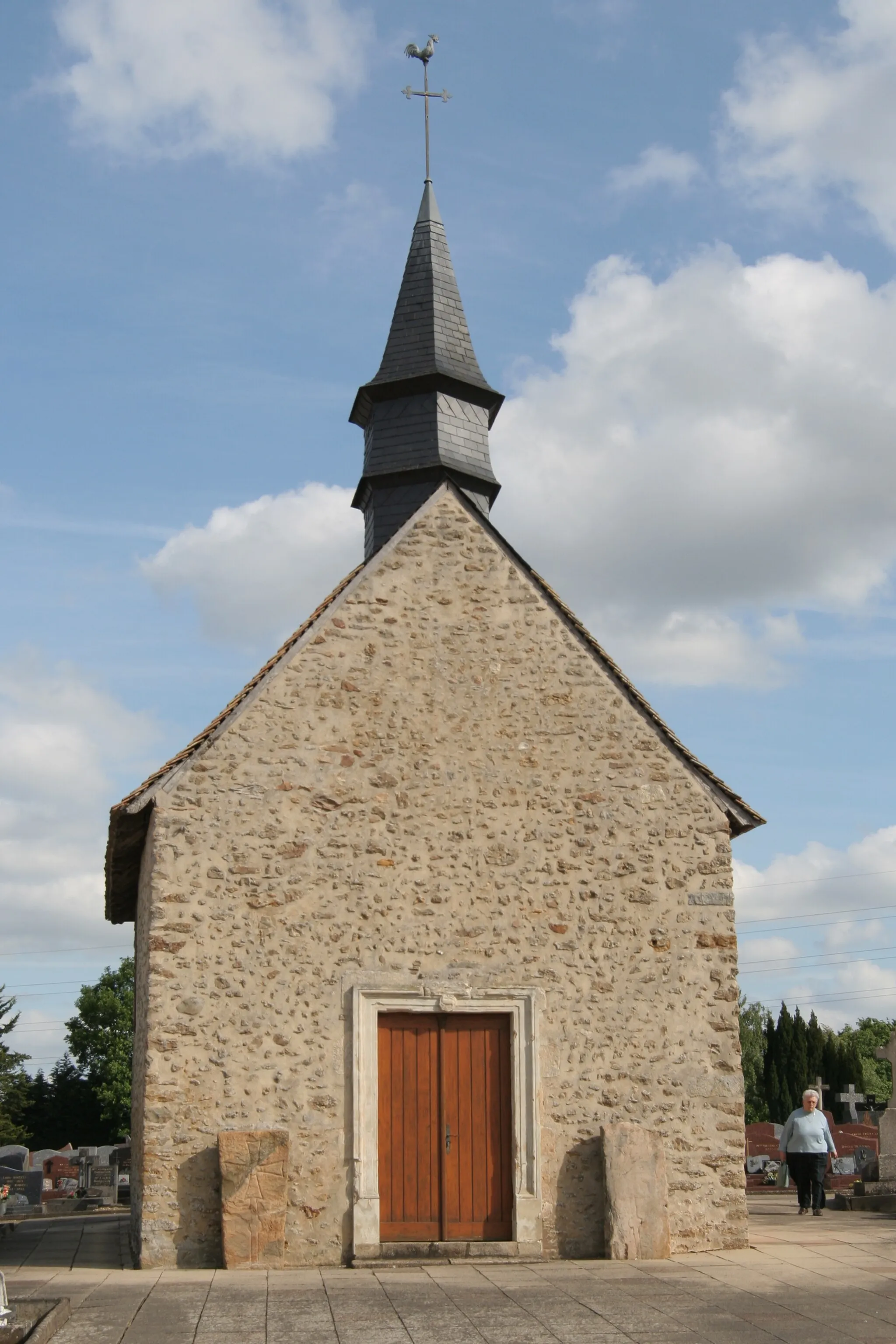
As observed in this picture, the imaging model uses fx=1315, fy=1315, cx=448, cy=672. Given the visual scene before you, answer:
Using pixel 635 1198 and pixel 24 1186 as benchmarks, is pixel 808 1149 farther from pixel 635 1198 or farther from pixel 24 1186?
pixel 24 1186

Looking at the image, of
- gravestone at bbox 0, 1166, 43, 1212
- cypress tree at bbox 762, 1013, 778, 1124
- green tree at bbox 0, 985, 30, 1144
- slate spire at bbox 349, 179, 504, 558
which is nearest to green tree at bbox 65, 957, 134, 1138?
green tree at bbox 0, 985, 30, 1144

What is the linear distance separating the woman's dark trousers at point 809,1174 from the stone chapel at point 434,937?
9.89 ft

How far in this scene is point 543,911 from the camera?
12094 millimetres

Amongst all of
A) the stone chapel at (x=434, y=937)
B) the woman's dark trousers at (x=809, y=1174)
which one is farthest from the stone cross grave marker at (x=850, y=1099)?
the stone chapel at (x=434, y=937)

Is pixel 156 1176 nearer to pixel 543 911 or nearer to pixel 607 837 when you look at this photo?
pixel 543 911

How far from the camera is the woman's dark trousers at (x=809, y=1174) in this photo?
14297 mm

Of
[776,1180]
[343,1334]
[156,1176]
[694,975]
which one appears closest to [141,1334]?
[343,1334]

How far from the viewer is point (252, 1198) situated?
1069cm

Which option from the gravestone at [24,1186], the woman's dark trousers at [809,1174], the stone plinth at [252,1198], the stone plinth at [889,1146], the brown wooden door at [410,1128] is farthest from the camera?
the gravestone at [24,1186]

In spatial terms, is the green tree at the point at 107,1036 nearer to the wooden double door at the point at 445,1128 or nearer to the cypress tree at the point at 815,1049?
the cypress tree at the point at 815,1049

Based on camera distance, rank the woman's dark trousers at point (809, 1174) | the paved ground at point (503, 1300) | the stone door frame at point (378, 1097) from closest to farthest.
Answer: the paved ground at point (503, 1300)
the stone door frame at point (378, 1097)
the woman's dark trousers at point (809, 1174)

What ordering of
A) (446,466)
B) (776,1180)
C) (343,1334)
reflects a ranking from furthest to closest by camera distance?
(776,1180)
(446,466)
(343,1334)

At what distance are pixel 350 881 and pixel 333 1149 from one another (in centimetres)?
227

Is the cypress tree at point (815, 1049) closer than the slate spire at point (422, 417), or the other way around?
the slate spire at point (422, 417)
